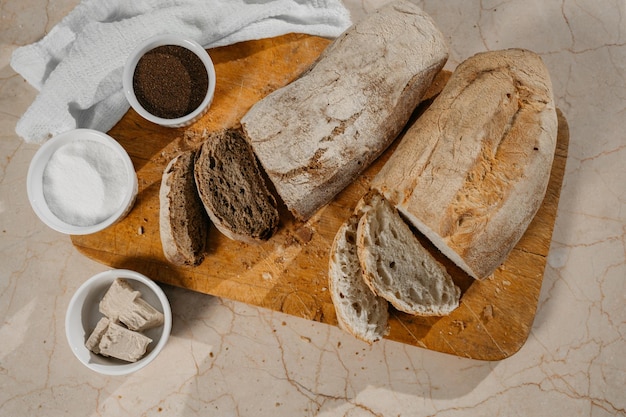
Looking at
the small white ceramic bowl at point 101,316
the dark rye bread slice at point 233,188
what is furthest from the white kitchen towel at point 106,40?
the small white ceramic bowl at point 101,316

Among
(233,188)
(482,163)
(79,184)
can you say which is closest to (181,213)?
(233,188)

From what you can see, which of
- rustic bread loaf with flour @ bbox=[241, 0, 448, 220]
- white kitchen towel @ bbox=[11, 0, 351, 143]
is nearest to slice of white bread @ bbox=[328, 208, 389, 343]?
rustic bread loaf with flour @ bbox=[241, 0, 448, 220]

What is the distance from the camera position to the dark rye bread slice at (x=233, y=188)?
6.74 feet

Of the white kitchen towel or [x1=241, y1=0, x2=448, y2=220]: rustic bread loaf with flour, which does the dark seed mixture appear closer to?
the white kitchen towel

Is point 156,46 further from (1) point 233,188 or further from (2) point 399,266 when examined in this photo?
(2) point 399,266

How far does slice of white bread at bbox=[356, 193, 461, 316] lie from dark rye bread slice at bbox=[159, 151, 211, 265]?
678 mm

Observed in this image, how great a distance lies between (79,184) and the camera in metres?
2.06

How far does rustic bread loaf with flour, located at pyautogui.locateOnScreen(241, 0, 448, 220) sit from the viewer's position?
197cm

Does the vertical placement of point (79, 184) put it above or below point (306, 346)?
above

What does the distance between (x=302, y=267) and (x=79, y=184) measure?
0.99 metres

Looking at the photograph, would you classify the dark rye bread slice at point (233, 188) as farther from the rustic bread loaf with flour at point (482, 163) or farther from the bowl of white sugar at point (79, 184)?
the rustic bread loaf with flour at point (482, 163)

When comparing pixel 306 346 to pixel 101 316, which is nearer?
pixel 101 316

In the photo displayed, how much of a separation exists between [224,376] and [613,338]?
6.24 ft

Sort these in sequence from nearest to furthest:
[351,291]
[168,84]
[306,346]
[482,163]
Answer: [482,163] → [351,291] → [168,84] → [306,346]
